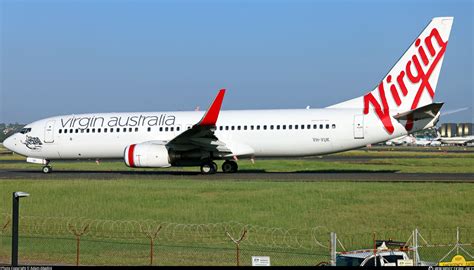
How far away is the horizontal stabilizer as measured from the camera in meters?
35.7

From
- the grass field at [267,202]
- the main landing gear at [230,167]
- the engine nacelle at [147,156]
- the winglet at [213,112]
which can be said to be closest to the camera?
the grass field at [267,202]

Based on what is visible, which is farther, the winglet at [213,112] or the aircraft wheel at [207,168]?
the aircraft wheel at [207,168]

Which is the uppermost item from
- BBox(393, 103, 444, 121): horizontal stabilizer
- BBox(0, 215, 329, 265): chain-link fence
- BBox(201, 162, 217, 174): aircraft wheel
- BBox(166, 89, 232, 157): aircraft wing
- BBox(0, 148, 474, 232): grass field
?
BBox(393, 103, 444, 121): horizontal stabilizer

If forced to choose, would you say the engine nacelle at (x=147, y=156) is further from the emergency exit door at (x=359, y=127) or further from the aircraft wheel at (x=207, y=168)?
the emergency exit door at (x=359, y=127)

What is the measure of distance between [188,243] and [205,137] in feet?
59.1

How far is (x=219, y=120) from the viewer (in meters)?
41.3

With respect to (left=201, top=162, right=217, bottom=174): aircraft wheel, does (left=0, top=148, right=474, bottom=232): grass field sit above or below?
below

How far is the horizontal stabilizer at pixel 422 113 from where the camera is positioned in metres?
35.7

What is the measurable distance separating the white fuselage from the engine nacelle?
3.30 m

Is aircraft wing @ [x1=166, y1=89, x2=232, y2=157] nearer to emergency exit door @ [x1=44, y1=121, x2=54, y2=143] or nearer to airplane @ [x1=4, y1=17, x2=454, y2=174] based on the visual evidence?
airplane @ [x1=4, y1=17, x2=454, y2=174]

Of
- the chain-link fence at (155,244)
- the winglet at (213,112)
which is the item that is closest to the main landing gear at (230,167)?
the winglet at (213,112)

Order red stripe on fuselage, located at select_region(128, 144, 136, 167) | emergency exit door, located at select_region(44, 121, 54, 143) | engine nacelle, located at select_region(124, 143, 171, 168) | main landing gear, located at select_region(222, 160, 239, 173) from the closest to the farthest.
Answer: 1. engine nacelle, located at select_region(124, 143, 171, 168)
2. red stripe on fuselage, located at select_region(128, 144, 136, 167)
3. main landing gear, located at select_region(222, 160, 239, 173)
4. emergency exit door, located at select_region(44, 121, 54, 143)

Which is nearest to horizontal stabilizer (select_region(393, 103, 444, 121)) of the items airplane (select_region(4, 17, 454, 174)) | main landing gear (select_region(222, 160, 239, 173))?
airplane (select_region(4, 17, 454, 174))

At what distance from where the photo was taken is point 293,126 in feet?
129
